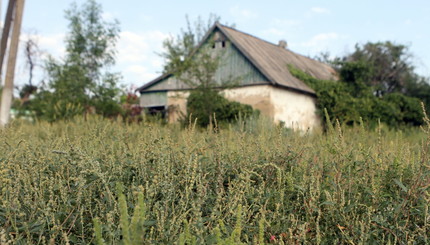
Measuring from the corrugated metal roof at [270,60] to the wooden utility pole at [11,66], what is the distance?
12323 mm

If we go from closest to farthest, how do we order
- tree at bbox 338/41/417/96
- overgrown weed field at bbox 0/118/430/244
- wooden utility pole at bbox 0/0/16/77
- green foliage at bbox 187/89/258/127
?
overgrown weed field at bbox 0/118/430/244
wooden utility pole at bbox 0/0/16/77
green foliage at bbox 187/89/258/127
tree at bbox 338/41/417/96

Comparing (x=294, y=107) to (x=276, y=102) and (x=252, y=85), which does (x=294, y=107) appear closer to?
(x=276, y=102)

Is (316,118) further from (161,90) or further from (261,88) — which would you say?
(161,90)

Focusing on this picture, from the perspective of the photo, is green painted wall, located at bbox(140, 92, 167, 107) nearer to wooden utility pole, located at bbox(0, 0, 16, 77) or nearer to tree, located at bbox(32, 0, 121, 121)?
tree, located at bbox(32, 0, 121, 121)

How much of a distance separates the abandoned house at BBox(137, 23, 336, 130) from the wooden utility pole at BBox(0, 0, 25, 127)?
846 cm

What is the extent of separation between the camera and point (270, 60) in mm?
24766

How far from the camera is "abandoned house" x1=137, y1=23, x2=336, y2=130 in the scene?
2169 cm

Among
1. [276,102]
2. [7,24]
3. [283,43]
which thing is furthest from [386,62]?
[7,24]

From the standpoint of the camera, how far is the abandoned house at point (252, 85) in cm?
2169

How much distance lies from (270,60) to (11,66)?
1570cm

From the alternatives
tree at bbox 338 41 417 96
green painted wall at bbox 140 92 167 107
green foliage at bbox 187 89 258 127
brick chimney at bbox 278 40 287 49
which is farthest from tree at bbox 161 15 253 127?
tree at bbox 338 41 417 96

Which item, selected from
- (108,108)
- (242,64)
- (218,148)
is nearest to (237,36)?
(242,64)

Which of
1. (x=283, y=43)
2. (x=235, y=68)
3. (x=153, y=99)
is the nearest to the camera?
(x=235, y=68)

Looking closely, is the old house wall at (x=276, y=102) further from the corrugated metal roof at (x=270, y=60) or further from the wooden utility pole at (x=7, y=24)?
the wooden utility pole at (x=7, y=24)
